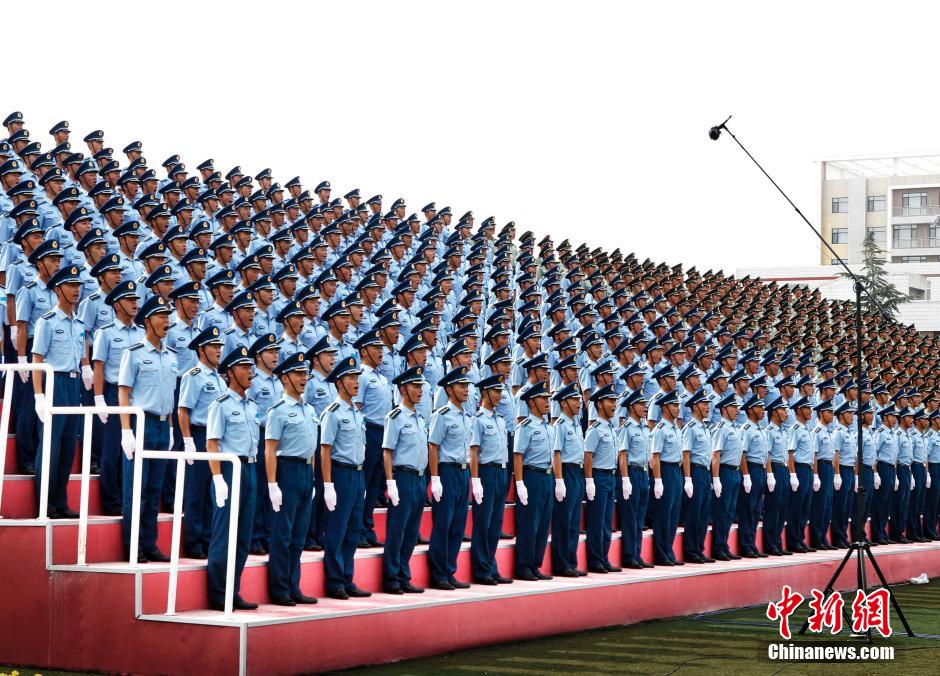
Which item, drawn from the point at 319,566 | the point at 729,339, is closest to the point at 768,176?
the point at 319,566

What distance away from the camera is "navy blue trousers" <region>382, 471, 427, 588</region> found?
32.3 feet

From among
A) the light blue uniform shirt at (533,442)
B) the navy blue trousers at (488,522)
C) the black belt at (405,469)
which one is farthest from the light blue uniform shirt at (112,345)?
the light blue uniform shirt at (533,442)

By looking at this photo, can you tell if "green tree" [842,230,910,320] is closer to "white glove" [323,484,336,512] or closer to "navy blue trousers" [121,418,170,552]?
"white glove" [323,484,336,512]

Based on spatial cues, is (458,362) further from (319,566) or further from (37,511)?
(37,511)

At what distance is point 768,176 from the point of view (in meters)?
10.3

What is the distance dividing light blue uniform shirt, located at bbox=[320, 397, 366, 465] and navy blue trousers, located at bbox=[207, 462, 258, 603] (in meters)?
0.90

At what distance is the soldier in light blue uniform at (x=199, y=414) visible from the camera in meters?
8.95

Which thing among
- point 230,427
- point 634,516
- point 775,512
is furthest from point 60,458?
point 775,512

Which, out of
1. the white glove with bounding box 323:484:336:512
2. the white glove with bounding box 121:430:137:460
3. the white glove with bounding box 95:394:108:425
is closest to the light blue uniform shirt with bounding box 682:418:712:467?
the white glove with bounding box 323:484:336:512

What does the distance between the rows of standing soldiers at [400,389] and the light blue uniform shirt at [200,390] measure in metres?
0.02

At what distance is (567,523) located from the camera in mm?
11867

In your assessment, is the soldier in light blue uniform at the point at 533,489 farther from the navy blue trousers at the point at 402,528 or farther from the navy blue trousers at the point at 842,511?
the navy blue trousers at the point at 842,511

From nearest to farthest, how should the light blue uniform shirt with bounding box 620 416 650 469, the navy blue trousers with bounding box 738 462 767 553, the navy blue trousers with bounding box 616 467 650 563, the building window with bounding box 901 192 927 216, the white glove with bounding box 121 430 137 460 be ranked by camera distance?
the white glove with bounding box 121 430 137 460, the navy blue trousers with bounding box 616 467 650 563, the light blue uniform shirt with bounding box 620 416 650 469, the navy blue trousers with bounding box 738 462 767 553, the building window with bounding box 901 192 927 216

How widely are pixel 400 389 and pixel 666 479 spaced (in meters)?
4.13
